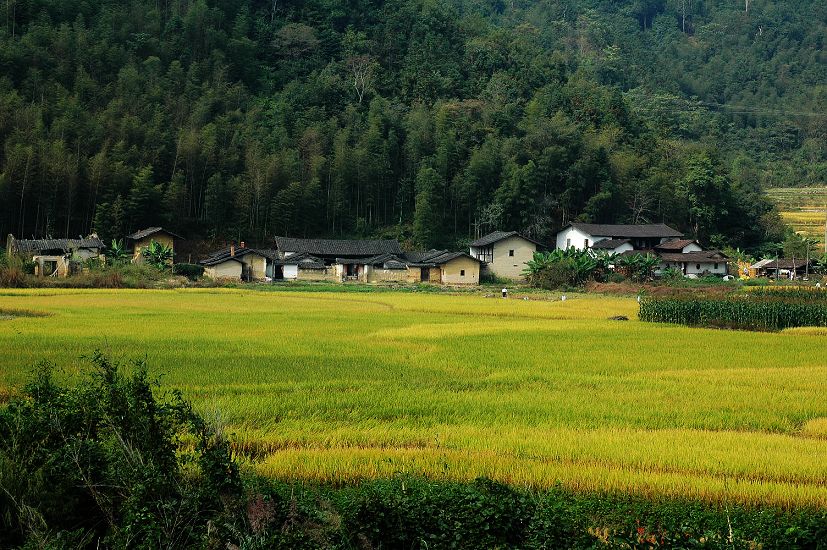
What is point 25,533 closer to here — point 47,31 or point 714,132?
point 47,31

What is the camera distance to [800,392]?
13.7m

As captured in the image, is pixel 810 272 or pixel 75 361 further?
pixel 810 272

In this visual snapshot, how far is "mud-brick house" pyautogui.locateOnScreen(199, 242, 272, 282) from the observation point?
5419cm

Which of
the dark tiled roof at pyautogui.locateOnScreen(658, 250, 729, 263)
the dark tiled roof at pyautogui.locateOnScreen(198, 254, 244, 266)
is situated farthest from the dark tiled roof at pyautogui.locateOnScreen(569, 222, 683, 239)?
the dark tiled roof at pyautogui.locateOnScreen(198, 254, 244, 266)

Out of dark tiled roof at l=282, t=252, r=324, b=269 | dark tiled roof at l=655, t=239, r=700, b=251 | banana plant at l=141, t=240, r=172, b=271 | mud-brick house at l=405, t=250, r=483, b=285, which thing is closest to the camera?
banana plant at l=141, t=240, r=172, b=271

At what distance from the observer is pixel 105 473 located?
703 centimetres

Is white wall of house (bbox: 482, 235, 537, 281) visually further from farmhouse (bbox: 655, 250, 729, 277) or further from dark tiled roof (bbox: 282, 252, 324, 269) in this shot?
dark tiled roof (bbox: 282, 252, 324, 269)

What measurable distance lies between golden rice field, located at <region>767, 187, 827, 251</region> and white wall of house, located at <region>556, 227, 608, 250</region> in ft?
82.5

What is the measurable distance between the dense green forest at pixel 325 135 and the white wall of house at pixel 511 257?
260 inches

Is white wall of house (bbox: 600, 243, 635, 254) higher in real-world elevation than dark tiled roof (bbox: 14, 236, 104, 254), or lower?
higher

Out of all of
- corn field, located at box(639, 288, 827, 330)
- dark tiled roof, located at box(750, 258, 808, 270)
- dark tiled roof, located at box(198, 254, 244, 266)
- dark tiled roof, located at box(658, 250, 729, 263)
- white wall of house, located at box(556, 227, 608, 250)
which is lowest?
corn field, located at box(639, 288, 827, 330)

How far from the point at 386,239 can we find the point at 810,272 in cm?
3415

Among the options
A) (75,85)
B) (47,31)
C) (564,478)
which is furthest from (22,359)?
(47,31)

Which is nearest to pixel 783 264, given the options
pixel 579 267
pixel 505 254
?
pixel 579 267
